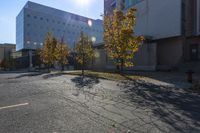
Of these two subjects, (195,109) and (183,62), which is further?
(183,62)

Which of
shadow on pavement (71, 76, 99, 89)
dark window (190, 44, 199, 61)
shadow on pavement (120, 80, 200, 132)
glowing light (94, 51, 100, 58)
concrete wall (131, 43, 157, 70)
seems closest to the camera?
shadow on pavement (120, 80, 200, 132)

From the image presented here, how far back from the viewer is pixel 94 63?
144 feet

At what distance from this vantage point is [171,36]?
33188 millimetres

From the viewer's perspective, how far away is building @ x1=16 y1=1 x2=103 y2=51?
81.0 m

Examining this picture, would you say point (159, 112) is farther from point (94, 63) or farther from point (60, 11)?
point (60, 11)

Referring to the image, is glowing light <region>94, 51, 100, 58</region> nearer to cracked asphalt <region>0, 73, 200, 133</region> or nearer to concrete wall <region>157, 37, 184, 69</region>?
concrete wall <region>157, 37, 184, 69</region>

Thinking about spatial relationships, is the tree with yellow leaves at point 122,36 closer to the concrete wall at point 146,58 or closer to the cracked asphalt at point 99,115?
the concrete wall at point 146,58

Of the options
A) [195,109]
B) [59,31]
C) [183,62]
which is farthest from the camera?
[59,31]

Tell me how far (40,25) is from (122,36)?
2816 inches

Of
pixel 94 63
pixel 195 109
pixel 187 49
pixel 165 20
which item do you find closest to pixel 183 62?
pixel 187 49

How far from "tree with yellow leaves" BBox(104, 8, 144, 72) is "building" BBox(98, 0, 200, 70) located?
9.84m

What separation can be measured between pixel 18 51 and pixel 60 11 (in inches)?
999

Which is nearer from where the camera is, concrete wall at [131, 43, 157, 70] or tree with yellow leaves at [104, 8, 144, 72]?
tree with yellow leaves at [104, 8, 144, 72]

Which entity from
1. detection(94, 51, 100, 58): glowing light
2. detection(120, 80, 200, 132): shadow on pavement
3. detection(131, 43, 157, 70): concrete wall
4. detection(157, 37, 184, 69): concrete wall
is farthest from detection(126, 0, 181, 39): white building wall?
detection(120, 80, 200, 132): shadow on pavement
